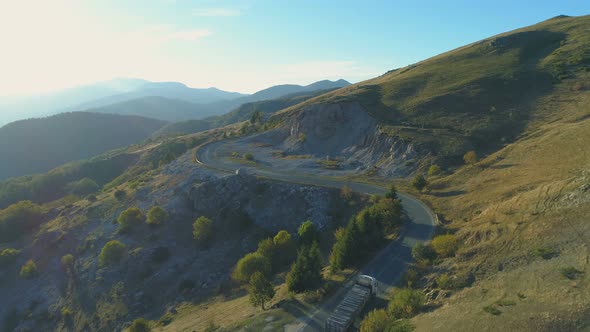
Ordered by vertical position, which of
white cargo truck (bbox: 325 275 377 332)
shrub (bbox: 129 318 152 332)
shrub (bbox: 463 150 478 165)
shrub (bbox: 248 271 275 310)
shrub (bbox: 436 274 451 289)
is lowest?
shrub (bbox: 129 318 152 332)

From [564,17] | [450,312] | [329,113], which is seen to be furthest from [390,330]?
[564,17]

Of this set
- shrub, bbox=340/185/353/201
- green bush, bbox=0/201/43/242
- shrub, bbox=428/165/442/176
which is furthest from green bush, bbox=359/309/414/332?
green bush, bbox=0/201/43/242

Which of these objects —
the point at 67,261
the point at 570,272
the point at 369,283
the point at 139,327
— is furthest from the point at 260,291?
the point at 67,261

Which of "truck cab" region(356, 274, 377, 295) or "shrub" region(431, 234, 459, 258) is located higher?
"shrub" region(431, 234, 459, 258)

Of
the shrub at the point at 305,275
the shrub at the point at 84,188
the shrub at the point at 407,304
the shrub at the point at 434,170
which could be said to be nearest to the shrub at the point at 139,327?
the shrub at the point at 305,275

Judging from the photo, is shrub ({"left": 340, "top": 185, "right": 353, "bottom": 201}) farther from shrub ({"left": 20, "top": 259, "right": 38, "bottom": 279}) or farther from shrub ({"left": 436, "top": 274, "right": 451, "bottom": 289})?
shrub ({"left": 20, "top": 259, "right": 38, "bottom": 279})
